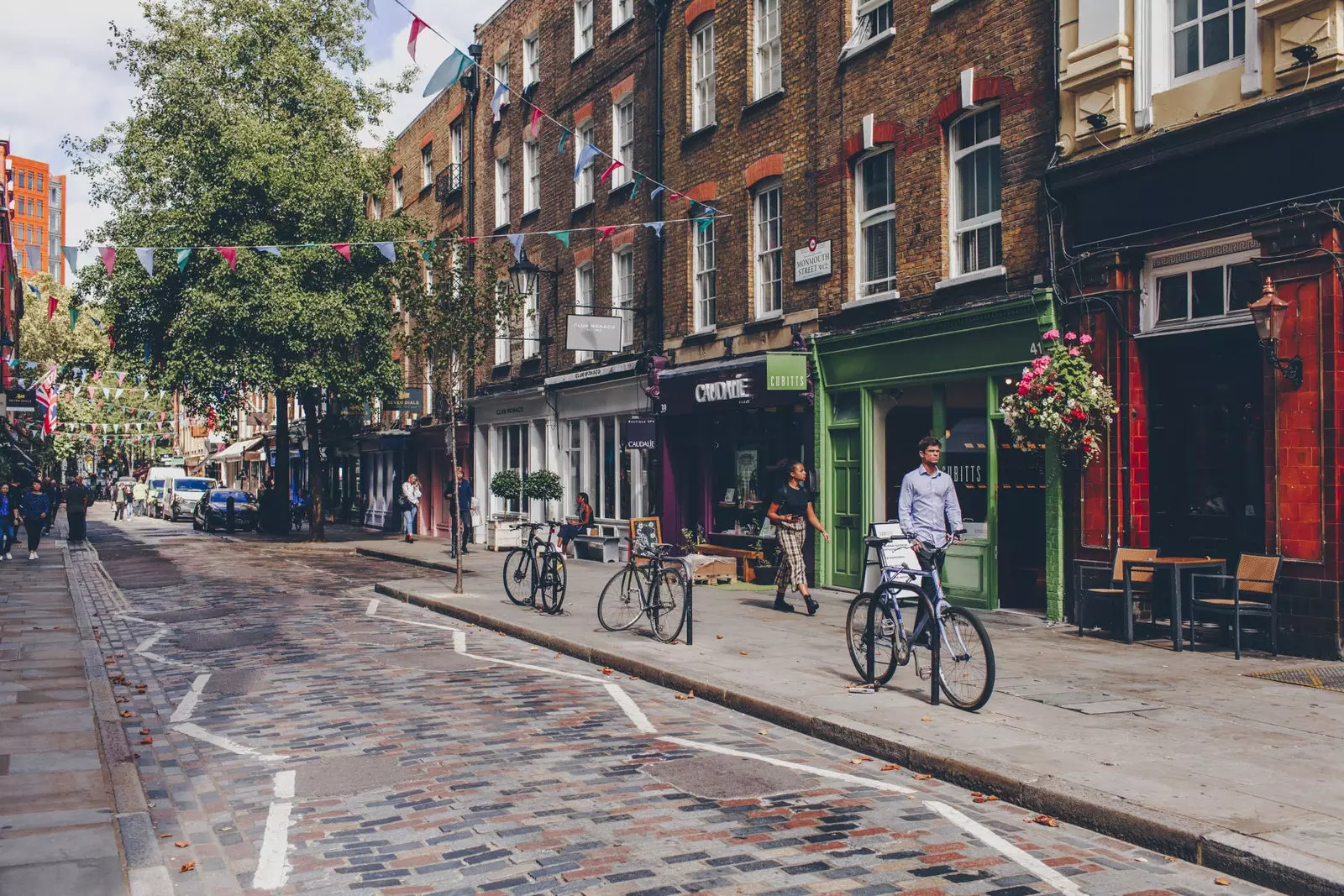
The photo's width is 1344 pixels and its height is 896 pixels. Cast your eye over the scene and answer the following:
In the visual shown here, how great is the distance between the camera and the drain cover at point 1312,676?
29.5ft

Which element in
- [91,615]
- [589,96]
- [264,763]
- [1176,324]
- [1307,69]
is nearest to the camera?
[264,763]

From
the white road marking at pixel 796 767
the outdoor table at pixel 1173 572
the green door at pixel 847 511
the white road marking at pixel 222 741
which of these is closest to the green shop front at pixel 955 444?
the green door at pixel 847 511

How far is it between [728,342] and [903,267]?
15.0 ft

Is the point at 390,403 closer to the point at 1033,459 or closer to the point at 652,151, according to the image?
the point at 652,151

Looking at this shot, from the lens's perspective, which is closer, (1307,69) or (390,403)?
(1307,69)

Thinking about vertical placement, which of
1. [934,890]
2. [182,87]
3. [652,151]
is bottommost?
[934,890]

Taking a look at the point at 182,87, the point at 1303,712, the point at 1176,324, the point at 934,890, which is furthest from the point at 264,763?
the point at 182,87

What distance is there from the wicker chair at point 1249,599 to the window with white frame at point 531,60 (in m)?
21.7

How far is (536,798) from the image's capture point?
6.10 metres

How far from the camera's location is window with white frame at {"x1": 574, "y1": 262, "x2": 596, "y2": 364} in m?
24.8

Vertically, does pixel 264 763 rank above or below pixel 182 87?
below

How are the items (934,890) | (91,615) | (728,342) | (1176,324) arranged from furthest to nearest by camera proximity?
(728,342) < (91,615) < (1176,324) < (934,890)

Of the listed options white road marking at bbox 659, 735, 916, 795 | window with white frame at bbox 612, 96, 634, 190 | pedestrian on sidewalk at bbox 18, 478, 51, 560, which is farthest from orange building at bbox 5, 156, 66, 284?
white road marking at bbox 659, 735, 916, 795

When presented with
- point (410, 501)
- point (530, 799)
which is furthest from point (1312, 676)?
point (410, 501)
